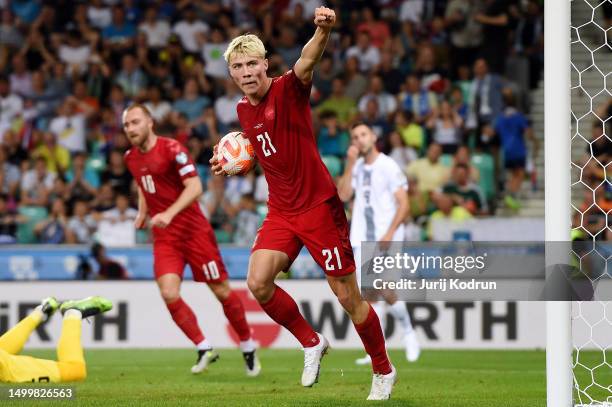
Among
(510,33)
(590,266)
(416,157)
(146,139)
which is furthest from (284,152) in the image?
(510,33)

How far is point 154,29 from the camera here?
744 inches

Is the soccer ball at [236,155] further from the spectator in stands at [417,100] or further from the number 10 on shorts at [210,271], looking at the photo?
the spectator in stands at [417,100]

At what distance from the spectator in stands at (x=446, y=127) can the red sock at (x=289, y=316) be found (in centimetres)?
925

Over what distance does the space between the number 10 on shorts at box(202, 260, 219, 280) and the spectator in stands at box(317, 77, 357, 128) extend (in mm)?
7292

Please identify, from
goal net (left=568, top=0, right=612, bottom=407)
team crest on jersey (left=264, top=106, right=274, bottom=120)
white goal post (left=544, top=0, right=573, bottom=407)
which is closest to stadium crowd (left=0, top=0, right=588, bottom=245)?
goal net (left=568, top=0, right=612, bottom=407)

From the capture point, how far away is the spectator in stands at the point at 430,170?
15.4m

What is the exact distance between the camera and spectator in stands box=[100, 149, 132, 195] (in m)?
15.9

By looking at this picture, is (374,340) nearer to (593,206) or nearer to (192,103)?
(593,206)

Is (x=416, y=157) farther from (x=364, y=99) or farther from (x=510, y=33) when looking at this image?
(x=510, y=33)

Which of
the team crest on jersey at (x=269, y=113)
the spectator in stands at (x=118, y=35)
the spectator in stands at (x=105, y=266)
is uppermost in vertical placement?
the spectator in stands at (x=118, y=35)

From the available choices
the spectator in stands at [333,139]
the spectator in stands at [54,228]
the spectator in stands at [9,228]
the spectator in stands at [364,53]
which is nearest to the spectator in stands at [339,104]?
the spectator in stands at [333,139]

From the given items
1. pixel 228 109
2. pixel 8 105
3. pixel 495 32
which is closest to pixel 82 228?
pixel 228 109

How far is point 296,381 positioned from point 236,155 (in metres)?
2.74

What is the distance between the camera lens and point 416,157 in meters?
15.9
